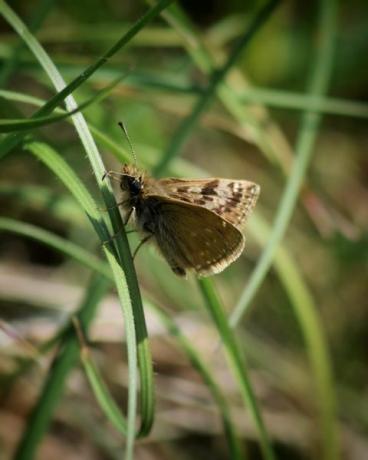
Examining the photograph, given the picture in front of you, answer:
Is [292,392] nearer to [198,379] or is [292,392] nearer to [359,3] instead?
[198,379]

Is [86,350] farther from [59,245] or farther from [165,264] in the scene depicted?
[165,264]

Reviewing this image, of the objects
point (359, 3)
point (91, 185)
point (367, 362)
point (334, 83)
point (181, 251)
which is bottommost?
point (181, 251)

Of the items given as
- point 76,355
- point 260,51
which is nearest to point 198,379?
point 76,355

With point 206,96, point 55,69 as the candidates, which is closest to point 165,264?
point 206,96

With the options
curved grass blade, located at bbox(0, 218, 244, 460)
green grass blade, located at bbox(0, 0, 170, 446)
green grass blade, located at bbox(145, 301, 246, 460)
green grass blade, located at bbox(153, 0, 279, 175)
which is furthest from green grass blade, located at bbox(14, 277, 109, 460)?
green grass blade, located at bbox(153, 0, 279, 175)

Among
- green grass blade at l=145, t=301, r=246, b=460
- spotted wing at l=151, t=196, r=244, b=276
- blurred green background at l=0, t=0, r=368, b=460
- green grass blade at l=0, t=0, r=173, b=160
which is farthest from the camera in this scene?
blurred green background at l=0, t=0, r=368, b=460

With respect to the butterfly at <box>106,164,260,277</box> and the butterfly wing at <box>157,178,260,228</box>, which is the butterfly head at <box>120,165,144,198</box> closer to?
the butterfly at <box>106,164,260,277</box>

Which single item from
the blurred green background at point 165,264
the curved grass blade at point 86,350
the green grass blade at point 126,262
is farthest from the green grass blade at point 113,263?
the blurred green background at point 165,264
